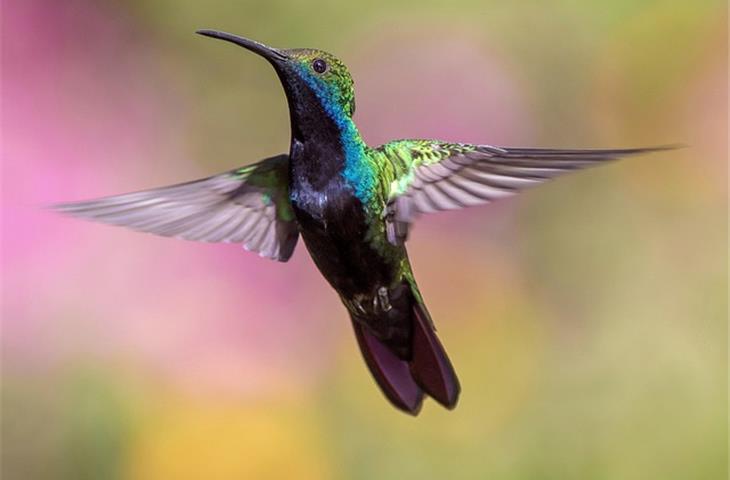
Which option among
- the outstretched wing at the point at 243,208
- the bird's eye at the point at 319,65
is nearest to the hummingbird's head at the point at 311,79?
the bird's eye at the point at 319,65

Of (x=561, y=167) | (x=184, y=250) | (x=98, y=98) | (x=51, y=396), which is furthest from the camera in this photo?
(x=98, y=98)

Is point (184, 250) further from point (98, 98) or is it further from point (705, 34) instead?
point (705, 34)

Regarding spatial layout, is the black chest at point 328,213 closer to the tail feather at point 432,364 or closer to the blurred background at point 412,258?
the tail feather at point 432,364

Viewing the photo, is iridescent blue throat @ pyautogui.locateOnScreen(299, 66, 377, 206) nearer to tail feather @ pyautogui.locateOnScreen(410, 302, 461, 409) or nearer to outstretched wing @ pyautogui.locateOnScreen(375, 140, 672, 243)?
outstretched wing @ pyautogui.locateOnScreen(375, 140, 672, 243)

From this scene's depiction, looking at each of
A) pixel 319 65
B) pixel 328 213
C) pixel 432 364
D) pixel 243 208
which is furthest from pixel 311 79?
pixel 432 364

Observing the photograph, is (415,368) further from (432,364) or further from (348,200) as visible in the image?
(348,200)

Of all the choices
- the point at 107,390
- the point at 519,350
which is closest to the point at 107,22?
the point at 107,390
